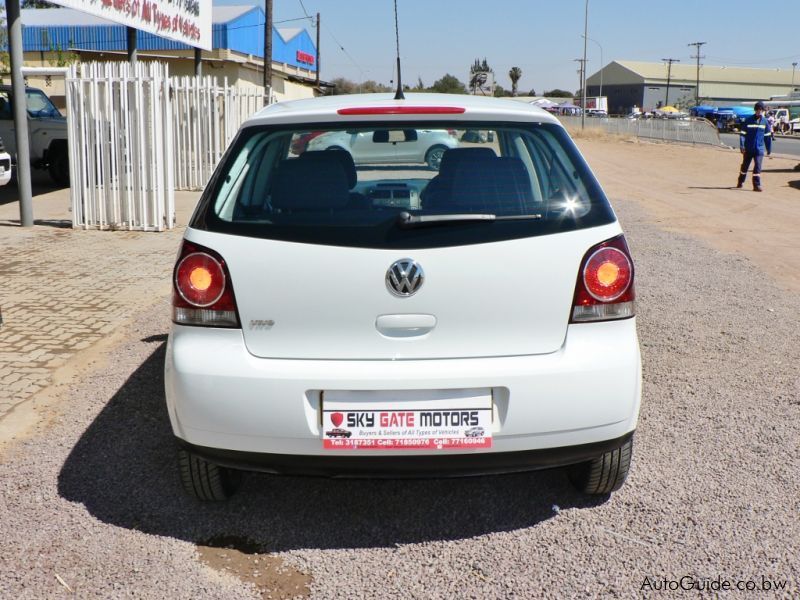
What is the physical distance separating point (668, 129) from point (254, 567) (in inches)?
1805

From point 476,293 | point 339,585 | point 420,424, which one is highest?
point 476,293

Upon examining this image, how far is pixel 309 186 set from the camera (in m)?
3.26

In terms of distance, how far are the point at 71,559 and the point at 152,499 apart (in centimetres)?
55

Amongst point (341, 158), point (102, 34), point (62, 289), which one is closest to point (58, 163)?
point (62, 289)

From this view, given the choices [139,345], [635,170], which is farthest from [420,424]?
[635,170]

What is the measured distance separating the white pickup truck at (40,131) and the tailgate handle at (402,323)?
1560 cm

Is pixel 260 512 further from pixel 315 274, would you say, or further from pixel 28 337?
pixel 28 337

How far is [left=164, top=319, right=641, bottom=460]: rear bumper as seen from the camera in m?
3.03

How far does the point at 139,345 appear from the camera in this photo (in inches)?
242

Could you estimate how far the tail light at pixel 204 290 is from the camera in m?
3.11

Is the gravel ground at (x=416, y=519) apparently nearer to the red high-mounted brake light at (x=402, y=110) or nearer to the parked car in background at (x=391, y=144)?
the parked car in background at (x=391, y=144)

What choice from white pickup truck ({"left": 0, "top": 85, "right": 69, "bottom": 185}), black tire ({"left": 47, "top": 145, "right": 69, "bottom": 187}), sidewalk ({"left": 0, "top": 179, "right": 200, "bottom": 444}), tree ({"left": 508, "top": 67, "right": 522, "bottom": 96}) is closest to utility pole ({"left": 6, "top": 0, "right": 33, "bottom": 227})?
sidewalk ({"left": 0, "top": 179, "right": 200, "bottom": 444})

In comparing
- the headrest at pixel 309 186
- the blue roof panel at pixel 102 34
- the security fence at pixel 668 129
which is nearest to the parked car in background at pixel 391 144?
the headrest at pixel 309 186

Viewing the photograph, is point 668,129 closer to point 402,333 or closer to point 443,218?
point 443,218
